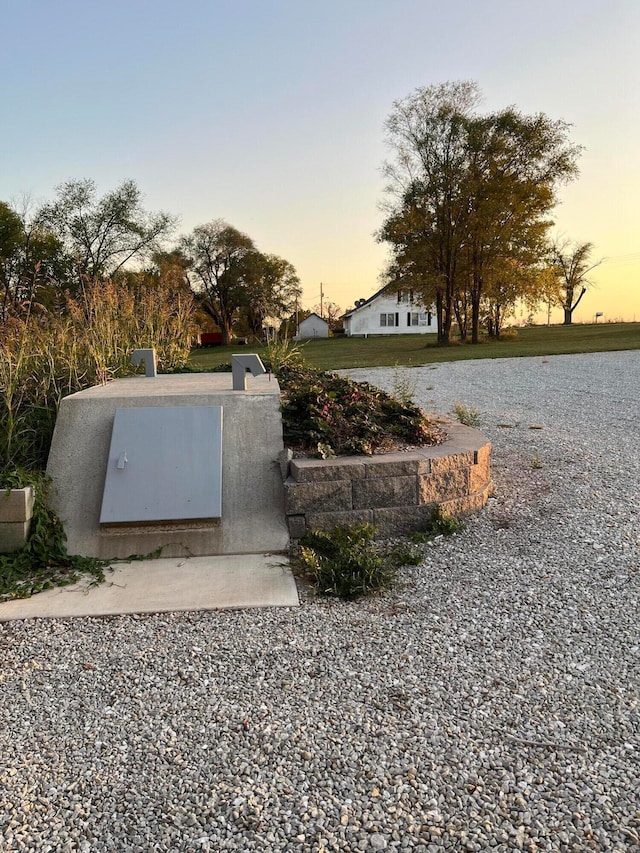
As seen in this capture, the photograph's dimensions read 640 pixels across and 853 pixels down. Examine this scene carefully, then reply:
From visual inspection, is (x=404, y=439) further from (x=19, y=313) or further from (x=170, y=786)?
(x=19, y=313)

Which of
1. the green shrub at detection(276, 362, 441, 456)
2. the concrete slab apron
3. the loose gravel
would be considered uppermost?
the green shrub at detection(276, 362, 441, 456)

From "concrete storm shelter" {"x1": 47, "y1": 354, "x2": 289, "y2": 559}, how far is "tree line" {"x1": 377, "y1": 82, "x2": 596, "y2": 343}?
22336mm

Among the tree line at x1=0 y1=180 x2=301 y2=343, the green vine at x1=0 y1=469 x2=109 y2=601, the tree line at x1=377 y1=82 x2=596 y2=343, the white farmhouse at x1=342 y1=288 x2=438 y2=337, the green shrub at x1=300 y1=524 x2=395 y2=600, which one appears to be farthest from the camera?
the white farmhouse at x1=342 y1=288 x2=438 y2=337

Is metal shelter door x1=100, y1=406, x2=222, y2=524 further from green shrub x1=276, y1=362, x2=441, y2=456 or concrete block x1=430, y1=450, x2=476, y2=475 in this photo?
concrete block x1=430, y1=450, x2=476, y2=475

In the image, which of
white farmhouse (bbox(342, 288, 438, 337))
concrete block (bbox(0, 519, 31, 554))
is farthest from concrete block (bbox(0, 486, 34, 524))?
white farmhouse (bbox(342, 288, 438, 337))

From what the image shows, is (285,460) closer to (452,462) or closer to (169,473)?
(169,473)

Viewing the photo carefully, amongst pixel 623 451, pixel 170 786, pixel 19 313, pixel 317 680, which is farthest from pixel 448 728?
pixel 19 313

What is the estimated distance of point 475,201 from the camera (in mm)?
25078

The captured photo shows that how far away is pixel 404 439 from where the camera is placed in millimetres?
4344

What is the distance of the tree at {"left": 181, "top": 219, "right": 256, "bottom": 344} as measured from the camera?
42906 millimetres

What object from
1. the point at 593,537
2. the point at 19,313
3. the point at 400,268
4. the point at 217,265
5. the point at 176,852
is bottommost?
the point at 176,852

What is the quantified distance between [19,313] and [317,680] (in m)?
4.79

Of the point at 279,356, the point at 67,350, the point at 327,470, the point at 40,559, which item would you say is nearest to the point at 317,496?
the point at 327,470

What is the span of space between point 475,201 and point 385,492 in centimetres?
2387
